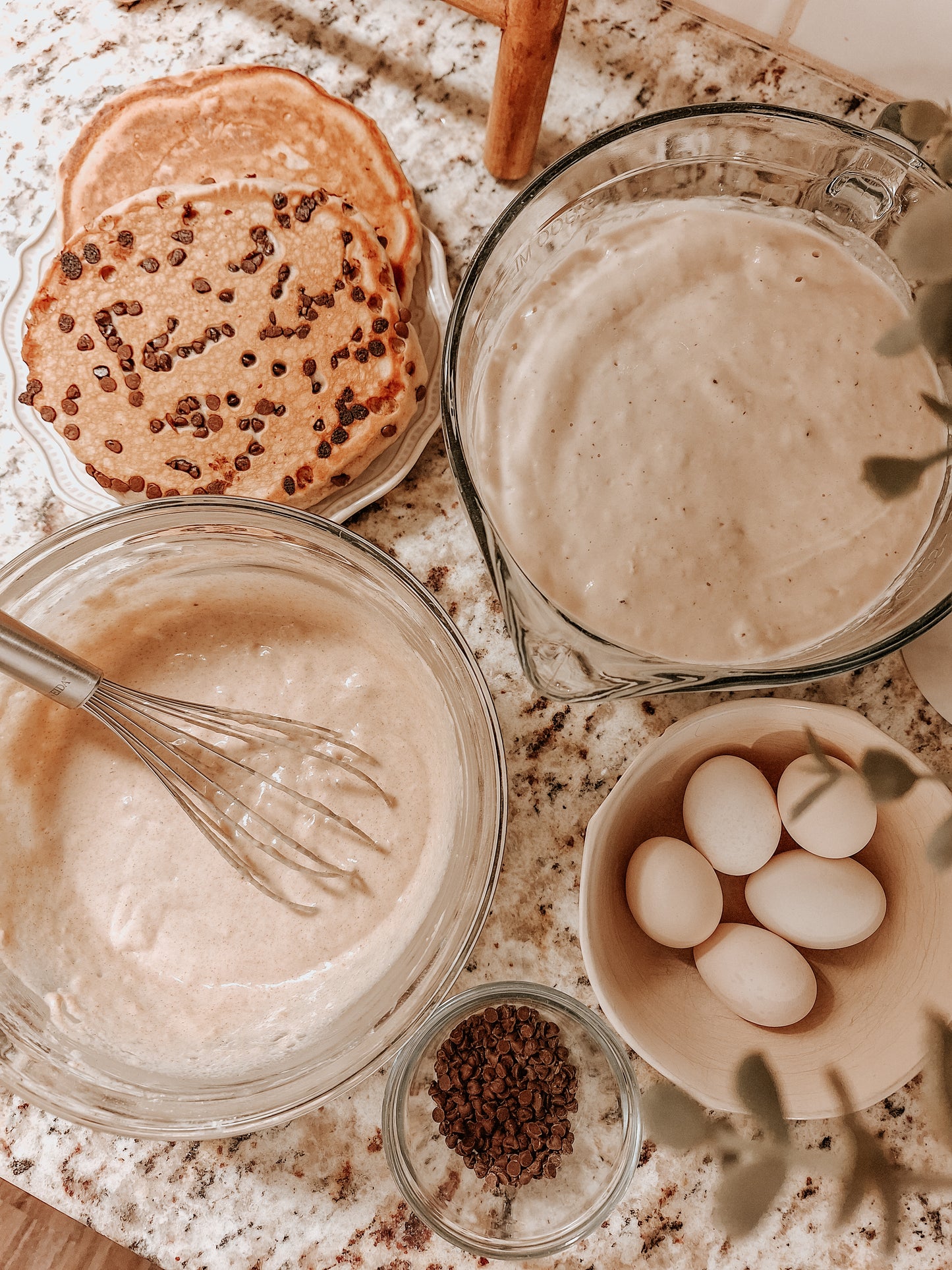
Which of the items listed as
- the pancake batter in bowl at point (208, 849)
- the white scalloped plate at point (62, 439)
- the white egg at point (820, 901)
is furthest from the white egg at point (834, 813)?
the white scalloped plate at point (62, 439)

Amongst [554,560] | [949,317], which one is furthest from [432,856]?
[949,317]

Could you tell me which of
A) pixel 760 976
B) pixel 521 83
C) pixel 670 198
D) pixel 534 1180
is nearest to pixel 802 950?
pixel 760 976

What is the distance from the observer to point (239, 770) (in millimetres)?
657

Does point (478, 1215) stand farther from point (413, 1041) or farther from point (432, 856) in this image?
Answer: point (432, 856)

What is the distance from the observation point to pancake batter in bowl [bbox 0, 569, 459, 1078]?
63 cm

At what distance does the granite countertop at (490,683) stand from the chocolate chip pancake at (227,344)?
0.25ft

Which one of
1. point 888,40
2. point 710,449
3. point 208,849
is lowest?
point 208,849

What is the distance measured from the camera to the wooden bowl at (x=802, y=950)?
58 cm

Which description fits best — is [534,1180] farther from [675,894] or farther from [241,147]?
[241,147]

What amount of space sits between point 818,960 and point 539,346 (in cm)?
47

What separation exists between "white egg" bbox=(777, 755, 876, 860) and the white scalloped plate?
0.36m

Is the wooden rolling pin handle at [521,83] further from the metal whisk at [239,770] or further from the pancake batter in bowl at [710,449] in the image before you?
the metal whisk at [239,770]

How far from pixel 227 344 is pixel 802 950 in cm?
60

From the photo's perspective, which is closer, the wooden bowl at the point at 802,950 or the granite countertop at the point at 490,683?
the wooden bowl at the point at 802,950
